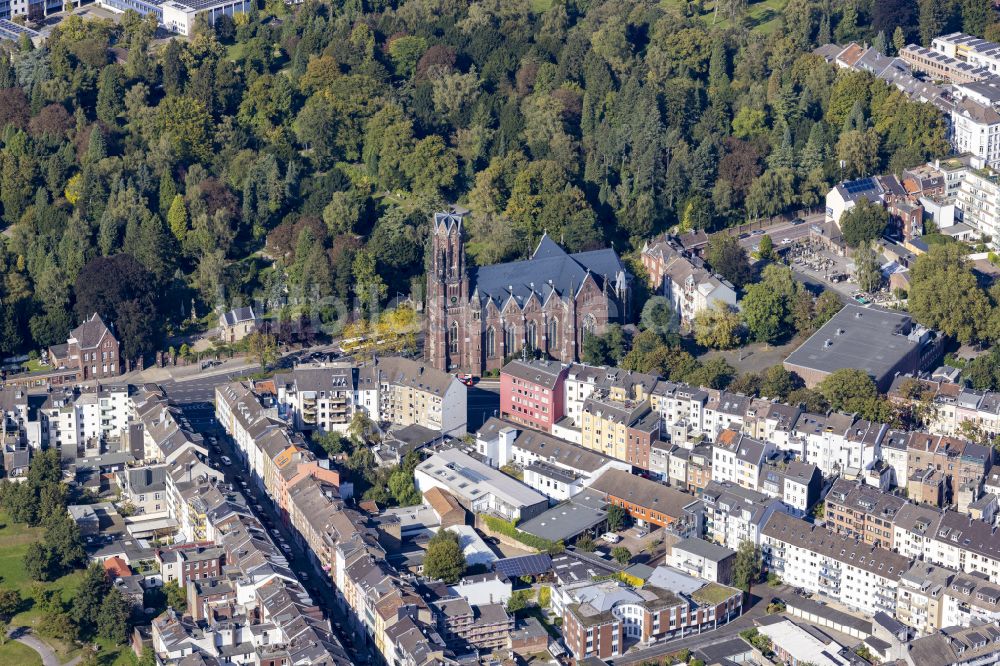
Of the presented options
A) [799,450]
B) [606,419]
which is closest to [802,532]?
[799,450]

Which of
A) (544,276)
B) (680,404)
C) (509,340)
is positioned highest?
(544,276)

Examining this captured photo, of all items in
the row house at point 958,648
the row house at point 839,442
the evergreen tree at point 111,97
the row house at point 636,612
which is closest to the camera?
the row house at point 958,648

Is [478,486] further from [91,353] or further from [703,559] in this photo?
[91,353]

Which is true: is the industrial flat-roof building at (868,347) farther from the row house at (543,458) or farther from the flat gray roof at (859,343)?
the row house at (543,458)

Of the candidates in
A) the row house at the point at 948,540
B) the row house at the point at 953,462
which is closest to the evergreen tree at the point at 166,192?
the row house at the point at 953,462

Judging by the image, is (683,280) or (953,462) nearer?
(953,462)

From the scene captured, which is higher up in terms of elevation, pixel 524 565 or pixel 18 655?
pixel 524 565

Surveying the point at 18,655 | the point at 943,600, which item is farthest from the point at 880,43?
the point at 18,655

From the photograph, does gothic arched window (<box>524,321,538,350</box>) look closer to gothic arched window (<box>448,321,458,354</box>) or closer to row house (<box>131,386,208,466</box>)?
gothic arched window (<box>448,321,458,354</box>)
